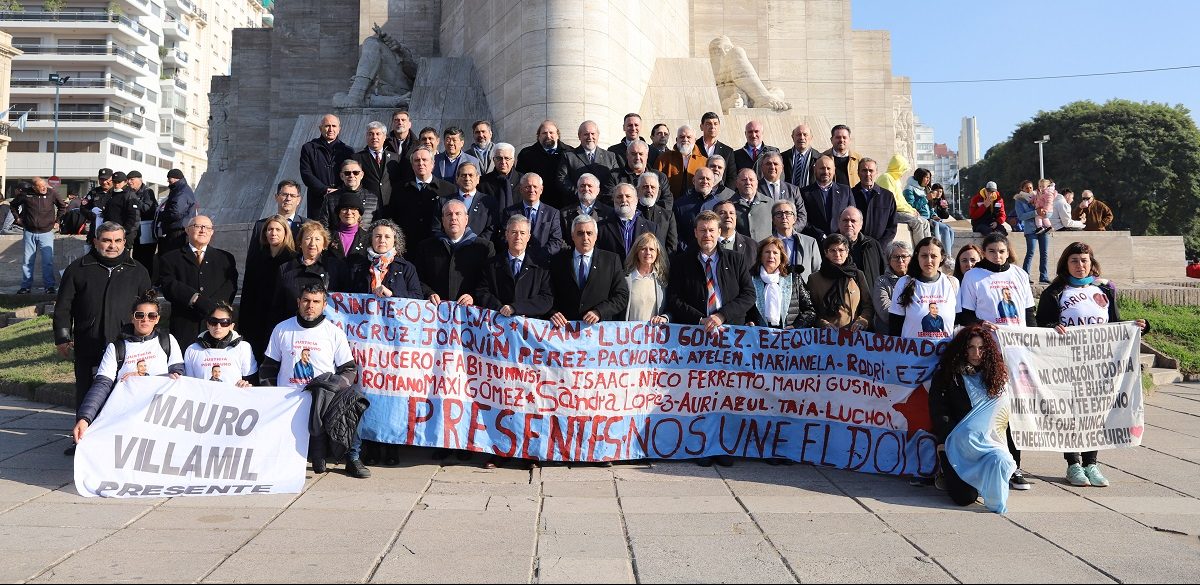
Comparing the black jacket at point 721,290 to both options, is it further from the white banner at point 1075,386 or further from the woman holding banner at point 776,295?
the white banner at point 1075,386

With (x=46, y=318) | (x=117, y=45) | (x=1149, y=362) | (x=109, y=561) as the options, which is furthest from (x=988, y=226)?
(x=117, y=45)

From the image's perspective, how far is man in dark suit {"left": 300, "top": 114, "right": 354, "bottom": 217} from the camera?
8805 millimetres

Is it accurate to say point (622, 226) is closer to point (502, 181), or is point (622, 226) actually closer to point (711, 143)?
point (502, 181)

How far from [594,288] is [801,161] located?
423 cm

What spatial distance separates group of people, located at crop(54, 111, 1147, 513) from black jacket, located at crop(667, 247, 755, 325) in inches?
0.4

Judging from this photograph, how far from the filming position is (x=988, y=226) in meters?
13.8

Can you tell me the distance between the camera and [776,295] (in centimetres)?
685

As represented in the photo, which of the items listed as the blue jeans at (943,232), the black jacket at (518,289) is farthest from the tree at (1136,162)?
the black jacket at (518,289)

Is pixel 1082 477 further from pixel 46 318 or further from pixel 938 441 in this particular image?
pixel 46 318

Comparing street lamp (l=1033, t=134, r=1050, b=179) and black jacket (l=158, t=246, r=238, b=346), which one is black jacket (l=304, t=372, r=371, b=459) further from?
street lamp (l=1033, t=134, r=1050, b=179)

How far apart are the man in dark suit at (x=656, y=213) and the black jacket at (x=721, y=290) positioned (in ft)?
2.73

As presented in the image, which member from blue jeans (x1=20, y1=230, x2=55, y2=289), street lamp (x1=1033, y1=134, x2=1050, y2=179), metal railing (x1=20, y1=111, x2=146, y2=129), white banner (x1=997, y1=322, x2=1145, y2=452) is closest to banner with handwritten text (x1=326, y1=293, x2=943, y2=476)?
white banner (x1=997, y1=322, x2=1145, y2=452)

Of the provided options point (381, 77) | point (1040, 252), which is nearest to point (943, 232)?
point (1040, 252)

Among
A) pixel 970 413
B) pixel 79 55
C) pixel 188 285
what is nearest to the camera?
pixel 970 413
